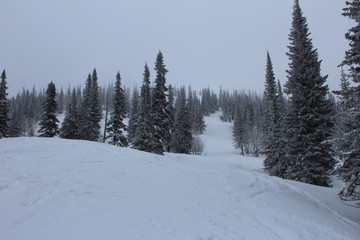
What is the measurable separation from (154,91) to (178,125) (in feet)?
41.6

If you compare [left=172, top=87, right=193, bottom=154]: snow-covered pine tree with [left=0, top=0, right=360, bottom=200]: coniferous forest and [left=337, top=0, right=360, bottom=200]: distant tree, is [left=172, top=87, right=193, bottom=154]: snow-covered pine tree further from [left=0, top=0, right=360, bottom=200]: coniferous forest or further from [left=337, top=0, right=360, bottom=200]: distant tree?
[left=337, top=0, right=360, bottom=200]: distant tree

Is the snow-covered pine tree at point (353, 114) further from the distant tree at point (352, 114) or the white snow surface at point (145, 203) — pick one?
the white snow surface at point (145, 203)

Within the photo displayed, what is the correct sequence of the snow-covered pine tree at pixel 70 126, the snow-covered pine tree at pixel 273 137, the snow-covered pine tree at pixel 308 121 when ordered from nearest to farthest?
the snow-covered pine tree at pixel 308 121 < the snow-covered pine tree at pixel 273 137 < the snow-covered pine tree at pixel 70 126

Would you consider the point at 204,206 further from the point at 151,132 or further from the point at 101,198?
the point at 151,132

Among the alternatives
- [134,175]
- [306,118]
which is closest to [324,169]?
[306,118]

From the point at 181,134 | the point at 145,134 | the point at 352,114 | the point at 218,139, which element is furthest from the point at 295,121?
the point at 218,139

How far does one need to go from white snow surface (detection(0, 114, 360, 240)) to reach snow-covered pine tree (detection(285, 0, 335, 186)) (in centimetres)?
434

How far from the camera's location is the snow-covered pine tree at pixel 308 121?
1556cm

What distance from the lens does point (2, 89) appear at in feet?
119

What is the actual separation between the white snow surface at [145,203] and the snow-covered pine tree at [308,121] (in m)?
4.34

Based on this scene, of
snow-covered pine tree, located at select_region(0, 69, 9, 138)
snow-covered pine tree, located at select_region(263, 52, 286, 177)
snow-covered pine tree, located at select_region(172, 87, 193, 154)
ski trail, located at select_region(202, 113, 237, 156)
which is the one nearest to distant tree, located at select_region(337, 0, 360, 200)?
snow-covered pine tree, located at select_region(263, 52, 286, 177)

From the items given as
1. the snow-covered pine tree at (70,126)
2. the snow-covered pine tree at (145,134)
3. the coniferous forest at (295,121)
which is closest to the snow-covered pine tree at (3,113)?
the coniferous forest at (295,121)

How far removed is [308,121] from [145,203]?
Answer: 14337 mm

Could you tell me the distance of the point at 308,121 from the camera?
16.1 m
